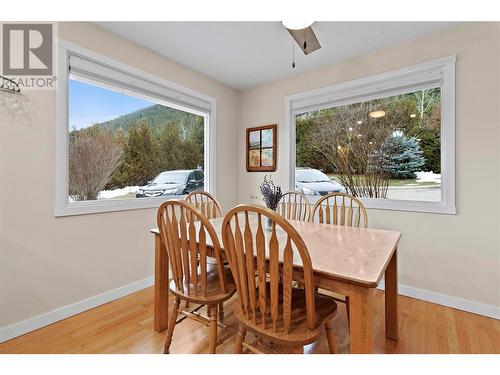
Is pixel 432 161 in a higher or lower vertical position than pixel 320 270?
higher

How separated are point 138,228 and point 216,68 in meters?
2.00

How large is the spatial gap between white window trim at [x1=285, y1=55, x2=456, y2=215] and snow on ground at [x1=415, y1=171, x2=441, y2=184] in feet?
0.27

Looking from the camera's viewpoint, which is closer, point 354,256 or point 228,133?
point 354,256

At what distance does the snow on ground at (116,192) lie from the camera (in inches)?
91.0

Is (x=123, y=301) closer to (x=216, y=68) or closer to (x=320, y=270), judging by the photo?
(x=320, y=270)

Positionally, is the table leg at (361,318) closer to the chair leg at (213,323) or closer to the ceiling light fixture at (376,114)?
the chair leg at (213,323)

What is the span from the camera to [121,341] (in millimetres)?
1689

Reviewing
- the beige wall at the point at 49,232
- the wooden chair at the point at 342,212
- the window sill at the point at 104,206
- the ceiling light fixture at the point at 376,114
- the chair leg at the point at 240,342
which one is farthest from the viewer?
the ceiling light fixture at the point at 376,114

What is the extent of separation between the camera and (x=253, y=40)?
2338 mm

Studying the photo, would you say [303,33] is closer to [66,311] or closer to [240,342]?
[240,342]

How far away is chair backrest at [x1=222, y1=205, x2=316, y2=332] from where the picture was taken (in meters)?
1.03

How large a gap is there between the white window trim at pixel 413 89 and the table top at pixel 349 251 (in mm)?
899

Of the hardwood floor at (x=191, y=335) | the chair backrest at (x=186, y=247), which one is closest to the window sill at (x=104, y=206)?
the hardwood floor at (x=191, y=335)
